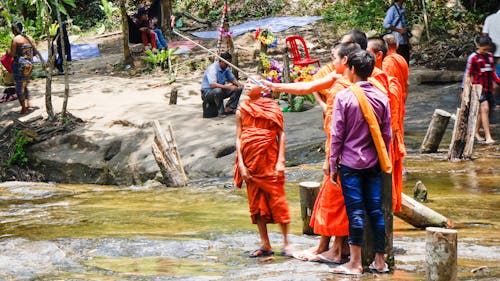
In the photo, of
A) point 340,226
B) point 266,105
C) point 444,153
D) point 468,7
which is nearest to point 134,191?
point 444,153

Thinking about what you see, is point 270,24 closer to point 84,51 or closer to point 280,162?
point 84,51

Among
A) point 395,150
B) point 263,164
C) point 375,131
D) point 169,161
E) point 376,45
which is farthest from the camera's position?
point 169,161

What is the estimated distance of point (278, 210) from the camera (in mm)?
6184

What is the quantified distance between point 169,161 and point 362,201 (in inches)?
246

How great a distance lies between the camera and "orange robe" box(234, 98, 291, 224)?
6172 millimetres

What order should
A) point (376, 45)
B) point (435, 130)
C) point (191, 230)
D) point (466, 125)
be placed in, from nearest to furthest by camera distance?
point (376, 45) → point (191, 230) → point (466, 125) → point (435, 130)

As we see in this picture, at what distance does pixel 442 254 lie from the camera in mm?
4902

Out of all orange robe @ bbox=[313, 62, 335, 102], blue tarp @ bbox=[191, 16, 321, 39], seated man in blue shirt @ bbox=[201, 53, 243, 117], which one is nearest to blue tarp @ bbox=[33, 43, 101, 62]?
blue tarp @ bbox=[191, 16, 321, 39]

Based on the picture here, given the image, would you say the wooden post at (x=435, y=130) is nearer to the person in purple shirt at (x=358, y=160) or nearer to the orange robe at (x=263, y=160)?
the orange robe at (x=263, y=160)

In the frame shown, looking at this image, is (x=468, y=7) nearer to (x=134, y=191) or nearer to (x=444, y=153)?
(x=444, y=153)

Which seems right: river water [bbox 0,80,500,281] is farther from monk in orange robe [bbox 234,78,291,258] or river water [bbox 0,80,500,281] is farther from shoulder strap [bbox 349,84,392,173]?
shoulder strap [bbox 349,84,392,173]

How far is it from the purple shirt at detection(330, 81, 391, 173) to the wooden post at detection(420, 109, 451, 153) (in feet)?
18.5

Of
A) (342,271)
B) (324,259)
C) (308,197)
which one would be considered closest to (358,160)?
(342,271)

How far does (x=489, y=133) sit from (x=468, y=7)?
8929 mm
